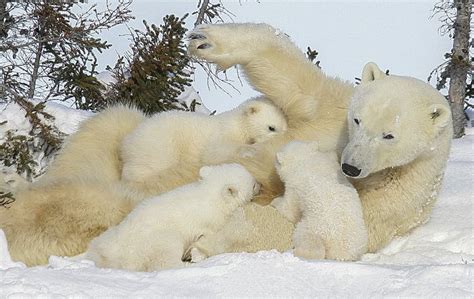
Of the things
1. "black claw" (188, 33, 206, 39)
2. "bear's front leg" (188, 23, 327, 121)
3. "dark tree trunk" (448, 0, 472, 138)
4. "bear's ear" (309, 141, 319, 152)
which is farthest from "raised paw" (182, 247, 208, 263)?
"dark tree trunk" (448, 0, 472, 138)

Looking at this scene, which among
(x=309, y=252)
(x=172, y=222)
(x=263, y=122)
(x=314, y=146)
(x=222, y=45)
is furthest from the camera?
(x=263, y=122)

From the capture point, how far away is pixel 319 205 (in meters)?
4.39

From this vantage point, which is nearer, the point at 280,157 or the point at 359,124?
the point at 359,124

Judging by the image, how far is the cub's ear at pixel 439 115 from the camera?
Result: 14.5ft

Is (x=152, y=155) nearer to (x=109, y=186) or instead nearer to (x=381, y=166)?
(x=109, y=186)

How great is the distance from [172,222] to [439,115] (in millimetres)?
1602

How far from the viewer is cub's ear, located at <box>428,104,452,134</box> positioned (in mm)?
4434

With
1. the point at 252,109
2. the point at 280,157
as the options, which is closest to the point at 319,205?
the point at 280,157

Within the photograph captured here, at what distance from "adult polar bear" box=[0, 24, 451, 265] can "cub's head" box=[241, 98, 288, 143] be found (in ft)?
0.83

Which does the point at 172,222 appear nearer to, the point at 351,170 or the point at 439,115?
the point at 351,170

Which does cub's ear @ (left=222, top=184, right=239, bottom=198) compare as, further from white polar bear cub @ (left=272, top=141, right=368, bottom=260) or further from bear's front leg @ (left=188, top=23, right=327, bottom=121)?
bear's front leg @ (left=188, top=23, right=327, bottom=121)

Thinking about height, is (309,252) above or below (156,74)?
below

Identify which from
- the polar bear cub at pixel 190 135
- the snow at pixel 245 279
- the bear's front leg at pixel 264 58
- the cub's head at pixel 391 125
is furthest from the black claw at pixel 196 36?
the snow at pixel 245 279

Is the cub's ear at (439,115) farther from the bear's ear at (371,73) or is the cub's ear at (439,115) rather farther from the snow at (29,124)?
the snow at (29,124)
